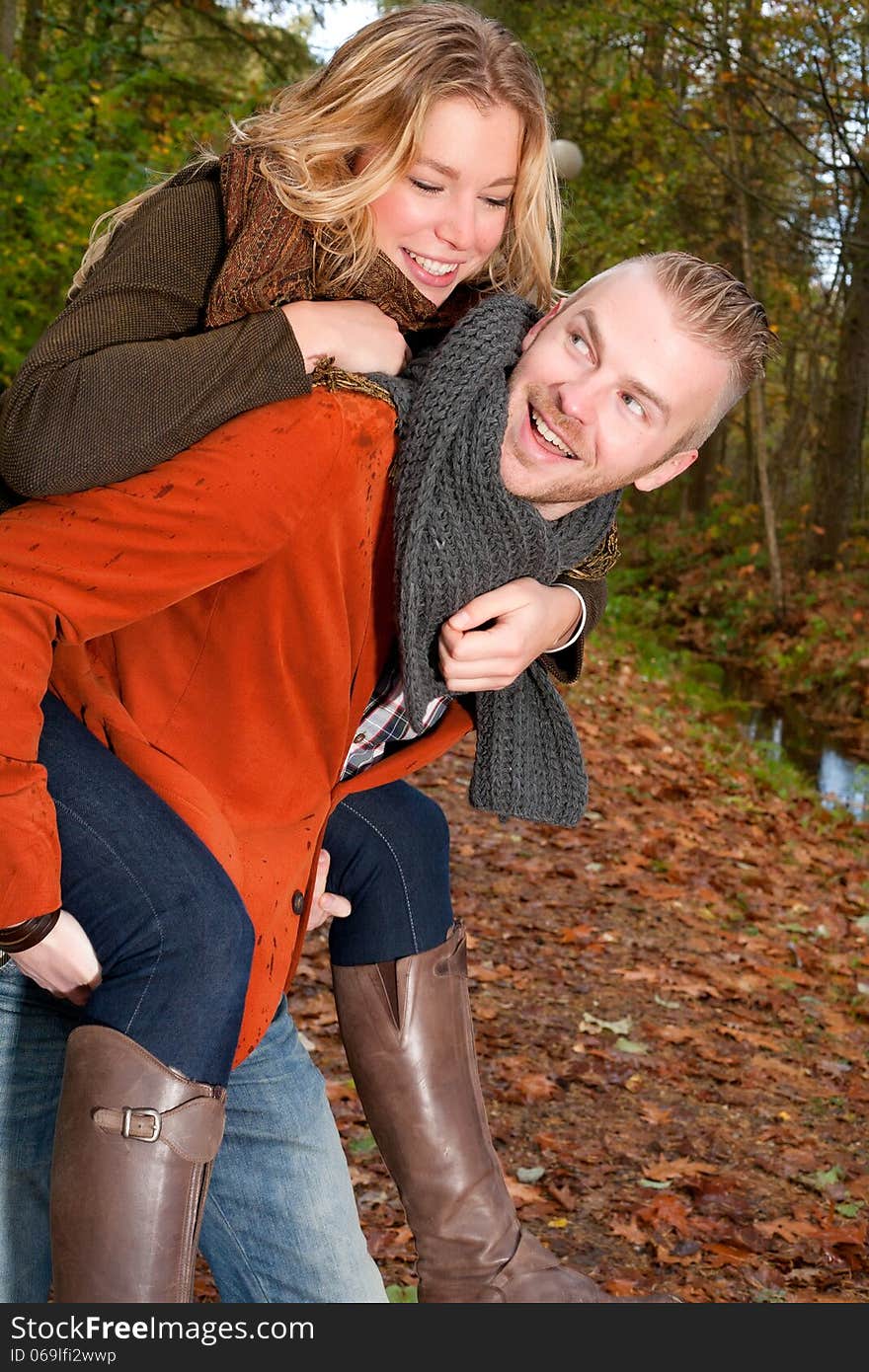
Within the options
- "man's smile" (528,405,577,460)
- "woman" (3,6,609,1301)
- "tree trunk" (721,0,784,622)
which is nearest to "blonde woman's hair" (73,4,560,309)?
"woman" (3,6,609,1301)

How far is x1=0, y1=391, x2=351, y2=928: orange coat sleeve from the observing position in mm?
1804

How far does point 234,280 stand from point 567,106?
1845cm

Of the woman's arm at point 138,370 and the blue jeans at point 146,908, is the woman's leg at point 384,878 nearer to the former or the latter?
the blue jeans at point 146,908

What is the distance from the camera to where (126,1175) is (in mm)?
1780

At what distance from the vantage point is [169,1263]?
5.91ft

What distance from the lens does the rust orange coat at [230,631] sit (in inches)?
72.9

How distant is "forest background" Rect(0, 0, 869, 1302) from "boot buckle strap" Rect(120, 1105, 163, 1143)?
2.10 metres

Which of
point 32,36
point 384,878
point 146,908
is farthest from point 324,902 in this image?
point 32,36

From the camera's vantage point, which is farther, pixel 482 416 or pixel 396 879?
pixel 396 879

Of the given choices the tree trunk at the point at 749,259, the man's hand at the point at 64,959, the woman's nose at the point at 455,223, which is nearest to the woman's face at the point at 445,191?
the woman's nose at the point at 455,223

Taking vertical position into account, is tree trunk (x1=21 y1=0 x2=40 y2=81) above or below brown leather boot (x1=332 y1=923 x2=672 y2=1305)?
above

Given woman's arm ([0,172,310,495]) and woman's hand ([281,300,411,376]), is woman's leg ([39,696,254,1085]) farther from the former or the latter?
woman's hand ([281,300,411,376])

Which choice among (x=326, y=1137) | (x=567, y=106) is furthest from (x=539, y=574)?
(x=567, y=106)
